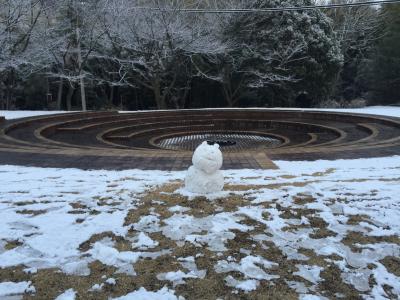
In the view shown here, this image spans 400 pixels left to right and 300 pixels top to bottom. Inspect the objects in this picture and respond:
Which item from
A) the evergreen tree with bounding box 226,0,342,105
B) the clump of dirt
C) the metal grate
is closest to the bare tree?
the metal grate

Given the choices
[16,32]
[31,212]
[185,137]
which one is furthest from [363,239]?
[16,32]

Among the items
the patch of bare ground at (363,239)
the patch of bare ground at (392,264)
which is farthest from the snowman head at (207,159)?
the patch of bare ground at (392,264)

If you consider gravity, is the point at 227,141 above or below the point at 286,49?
below

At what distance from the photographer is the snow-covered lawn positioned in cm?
246

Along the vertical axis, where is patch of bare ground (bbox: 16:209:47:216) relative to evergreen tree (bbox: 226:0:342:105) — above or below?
below

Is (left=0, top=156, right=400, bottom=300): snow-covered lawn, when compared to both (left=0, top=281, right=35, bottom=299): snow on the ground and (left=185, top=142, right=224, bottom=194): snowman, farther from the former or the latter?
(left=185, top=142, right=224, bottom=194): snowman

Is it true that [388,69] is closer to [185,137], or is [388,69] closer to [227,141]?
[227,141]

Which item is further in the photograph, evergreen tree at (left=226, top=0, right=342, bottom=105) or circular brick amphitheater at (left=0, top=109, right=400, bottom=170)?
evergreen tree at (left=226, top=0, right=342, bottom=105)

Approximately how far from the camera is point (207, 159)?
3869 millimetres

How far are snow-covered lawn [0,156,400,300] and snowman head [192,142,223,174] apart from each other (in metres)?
0.33

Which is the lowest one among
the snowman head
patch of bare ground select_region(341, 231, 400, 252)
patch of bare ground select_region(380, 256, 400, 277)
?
patch of bare ground select_region(380, 256, 400, 277)

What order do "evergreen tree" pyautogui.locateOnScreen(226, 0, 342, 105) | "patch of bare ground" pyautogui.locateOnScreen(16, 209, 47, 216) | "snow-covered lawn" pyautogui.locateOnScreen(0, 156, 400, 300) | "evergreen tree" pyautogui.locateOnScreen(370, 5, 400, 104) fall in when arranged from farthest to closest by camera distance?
"evergreen tree" pyautogui.locateOnScreen(226, 0, 342, 105) < "evergreen tree" pyautogui.locateOnScreen(370, 5, 400, 104) < "patch of bare ground" pyautogui.locateOnScreen(16, 209, 47, 216) < "snow-covered lawn" pyautogui.locateOnScreen(0, 156, 400, 300)

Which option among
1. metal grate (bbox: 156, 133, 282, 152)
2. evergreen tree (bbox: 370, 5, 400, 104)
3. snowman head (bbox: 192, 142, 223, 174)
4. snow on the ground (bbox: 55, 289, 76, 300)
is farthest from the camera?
evergreen tree (bbox: 370, 5, 400, 104)

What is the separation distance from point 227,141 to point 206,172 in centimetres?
Result: 794
